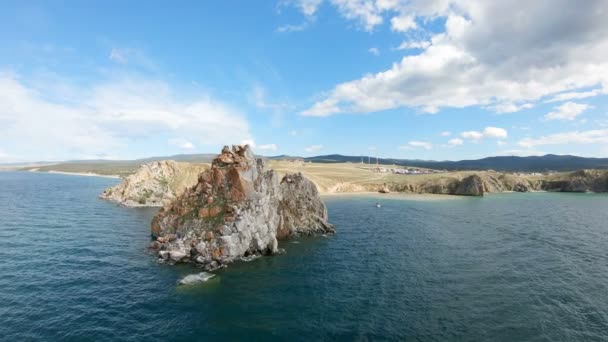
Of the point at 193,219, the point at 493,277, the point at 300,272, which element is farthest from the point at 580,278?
the point at 193,219

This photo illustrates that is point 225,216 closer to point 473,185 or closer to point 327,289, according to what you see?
point 327,289

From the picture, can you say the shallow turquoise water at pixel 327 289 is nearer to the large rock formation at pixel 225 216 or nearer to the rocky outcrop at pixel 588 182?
the large rock formation at pixel 225 216

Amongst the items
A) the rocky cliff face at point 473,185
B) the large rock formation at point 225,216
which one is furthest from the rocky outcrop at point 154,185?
the rocky cliff face at point 473,185

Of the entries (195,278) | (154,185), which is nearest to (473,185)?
(154,185)

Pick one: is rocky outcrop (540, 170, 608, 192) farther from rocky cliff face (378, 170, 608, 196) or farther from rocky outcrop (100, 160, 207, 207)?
rocky outcrop (100, 160, 207, 207)

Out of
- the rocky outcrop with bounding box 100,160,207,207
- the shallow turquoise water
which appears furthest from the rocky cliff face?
the rocky outcrop with bounding box 100,160,207,207
